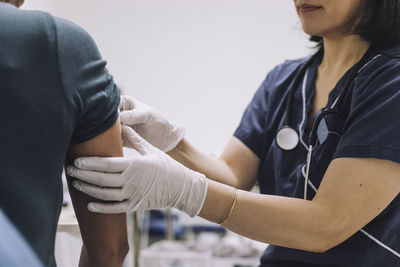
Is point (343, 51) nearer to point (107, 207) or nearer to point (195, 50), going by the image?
point (107, 207)

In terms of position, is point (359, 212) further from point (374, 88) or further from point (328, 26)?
point (328, 26)

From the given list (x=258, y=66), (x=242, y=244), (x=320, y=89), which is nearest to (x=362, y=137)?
(x=320, y=89)

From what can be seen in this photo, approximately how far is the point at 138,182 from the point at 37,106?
32 centimetres

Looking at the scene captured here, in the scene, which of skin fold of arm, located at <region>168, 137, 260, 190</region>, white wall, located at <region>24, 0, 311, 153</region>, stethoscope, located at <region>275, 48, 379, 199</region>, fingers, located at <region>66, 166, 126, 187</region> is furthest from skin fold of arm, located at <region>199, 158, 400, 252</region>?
white wall, located at <region>24, 0, 311, 153</region>

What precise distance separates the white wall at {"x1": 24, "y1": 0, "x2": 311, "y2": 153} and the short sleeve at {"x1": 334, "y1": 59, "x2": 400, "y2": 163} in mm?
2334

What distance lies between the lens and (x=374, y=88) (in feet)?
3.47

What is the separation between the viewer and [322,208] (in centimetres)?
102

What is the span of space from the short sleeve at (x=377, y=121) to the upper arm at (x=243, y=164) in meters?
0.43

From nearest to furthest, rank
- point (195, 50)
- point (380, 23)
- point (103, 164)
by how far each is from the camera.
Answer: point (103, 164)
point (380, 23)
point (195, 50)

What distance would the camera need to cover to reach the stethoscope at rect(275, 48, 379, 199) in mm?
1143

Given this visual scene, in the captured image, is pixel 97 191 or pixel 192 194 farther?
pixel 192 194

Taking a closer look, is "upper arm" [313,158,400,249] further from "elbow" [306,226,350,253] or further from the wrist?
the wrist

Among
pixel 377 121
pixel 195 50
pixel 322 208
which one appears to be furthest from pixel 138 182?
pixel 195 50

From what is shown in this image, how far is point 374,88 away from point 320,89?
26 cm
